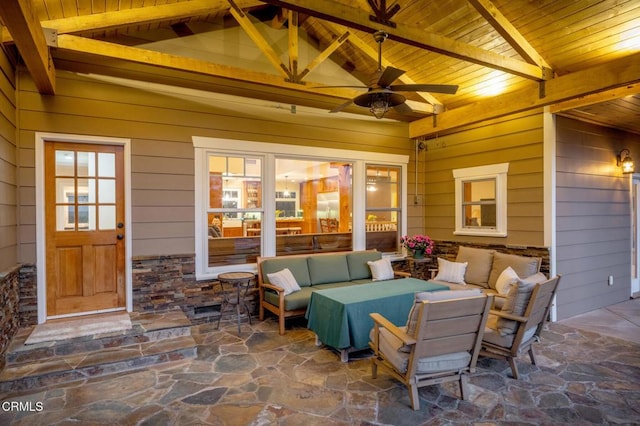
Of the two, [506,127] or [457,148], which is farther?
[457,148]

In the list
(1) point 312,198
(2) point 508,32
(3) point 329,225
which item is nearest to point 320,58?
(2) point 508,32

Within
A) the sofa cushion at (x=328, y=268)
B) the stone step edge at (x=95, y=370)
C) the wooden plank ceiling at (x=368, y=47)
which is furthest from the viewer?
the sofa cushion at (x=328, y=268)

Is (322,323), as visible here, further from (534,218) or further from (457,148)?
(457,148)

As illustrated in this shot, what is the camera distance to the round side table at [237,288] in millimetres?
4793

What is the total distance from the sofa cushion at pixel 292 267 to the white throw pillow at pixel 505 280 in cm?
261

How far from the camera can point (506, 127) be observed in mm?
5805

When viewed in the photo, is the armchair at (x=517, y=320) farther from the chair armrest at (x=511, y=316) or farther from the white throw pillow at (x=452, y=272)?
the white throw pillow at (x=452, y=272)

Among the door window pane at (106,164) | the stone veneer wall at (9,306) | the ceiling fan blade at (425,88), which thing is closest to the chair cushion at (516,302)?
the ceiling fan blade at (425,88)

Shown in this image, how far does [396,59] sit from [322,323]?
433 centimetres

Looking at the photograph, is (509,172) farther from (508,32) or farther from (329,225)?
(329,225)

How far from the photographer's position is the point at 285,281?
4.98 meters

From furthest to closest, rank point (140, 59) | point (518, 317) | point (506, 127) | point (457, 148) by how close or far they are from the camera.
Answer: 1. point (457, 148)
2. point (506, 127)
3. point (140, 59)
4. point (518, 317)

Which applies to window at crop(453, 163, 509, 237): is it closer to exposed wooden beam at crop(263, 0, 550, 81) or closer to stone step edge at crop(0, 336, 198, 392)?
exposed wooden beam at crop(263, 0, 550, 81)

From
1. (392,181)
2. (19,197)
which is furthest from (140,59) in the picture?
(392,181)
